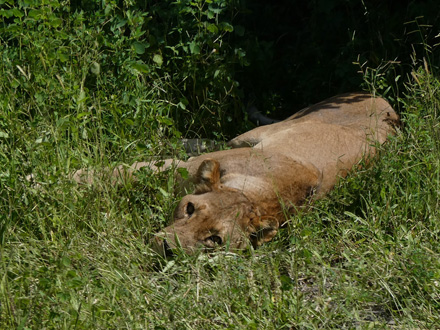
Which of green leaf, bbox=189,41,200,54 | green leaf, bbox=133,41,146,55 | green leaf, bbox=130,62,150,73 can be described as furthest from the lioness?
green leaf, bbox=133,41,146,55

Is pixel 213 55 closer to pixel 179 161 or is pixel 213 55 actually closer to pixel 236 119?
pixel 236 119

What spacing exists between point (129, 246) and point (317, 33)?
3358mm

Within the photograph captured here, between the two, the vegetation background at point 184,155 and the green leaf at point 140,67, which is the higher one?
the green leaf at point 140,67

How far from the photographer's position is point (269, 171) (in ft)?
16.9

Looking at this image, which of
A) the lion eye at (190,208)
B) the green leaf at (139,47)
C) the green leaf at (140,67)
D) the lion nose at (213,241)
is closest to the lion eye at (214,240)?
the lion nose at (213,241)

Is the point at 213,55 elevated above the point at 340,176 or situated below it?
above

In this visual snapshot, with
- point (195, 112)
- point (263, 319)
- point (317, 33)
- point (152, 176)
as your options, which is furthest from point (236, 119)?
point (263, 319)

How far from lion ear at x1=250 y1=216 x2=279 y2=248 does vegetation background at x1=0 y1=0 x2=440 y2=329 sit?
0.10 m

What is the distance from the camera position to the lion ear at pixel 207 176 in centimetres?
498

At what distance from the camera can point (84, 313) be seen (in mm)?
3654

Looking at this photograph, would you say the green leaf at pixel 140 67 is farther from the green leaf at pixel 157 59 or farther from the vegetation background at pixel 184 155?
the green leaf at pixel 157 59

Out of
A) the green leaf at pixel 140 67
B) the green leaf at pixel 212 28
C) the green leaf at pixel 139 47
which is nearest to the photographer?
the green leaf at pixel 140 67

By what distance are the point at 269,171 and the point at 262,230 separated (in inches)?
19.3

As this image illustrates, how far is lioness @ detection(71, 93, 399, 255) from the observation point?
15.3ft
